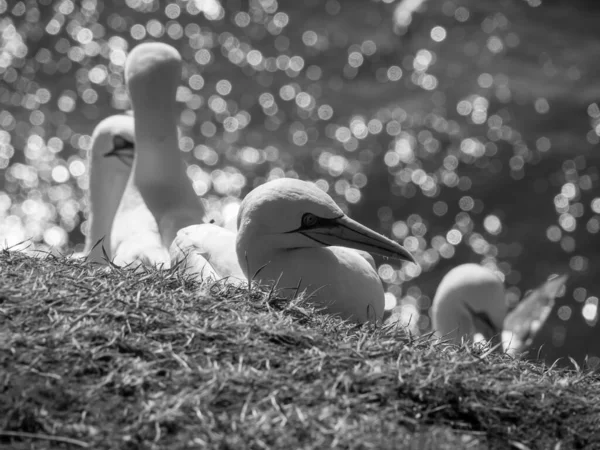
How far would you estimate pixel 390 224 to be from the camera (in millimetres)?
15328

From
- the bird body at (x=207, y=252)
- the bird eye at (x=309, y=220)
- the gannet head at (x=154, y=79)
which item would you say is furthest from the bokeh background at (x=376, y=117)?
the bird eye at (x=309, y=220)

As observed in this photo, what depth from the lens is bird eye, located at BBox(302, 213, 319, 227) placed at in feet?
19.5

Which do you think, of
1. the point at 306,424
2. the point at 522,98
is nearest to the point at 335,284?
the point at 306,424

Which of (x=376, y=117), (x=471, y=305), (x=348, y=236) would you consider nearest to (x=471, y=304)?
(x=471, y=305)


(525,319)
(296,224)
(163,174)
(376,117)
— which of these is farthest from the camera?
(376,117)

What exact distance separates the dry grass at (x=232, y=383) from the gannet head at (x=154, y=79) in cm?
380

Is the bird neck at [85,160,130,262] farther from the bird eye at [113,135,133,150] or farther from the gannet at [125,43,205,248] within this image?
the gannet at [125,43,205,248]

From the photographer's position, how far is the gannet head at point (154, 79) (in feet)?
28.6

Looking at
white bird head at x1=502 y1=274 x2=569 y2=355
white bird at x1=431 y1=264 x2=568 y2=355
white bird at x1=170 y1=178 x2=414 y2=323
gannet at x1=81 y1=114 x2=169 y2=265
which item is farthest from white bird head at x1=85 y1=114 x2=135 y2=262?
white bird at x1=170 y1=178 x2=414 y2=323

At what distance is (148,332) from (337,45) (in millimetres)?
14694

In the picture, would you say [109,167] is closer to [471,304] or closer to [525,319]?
[471,304]

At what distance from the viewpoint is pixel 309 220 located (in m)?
5.96

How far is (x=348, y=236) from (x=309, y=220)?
0.78 ft

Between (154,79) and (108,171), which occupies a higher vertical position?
(154,79)
